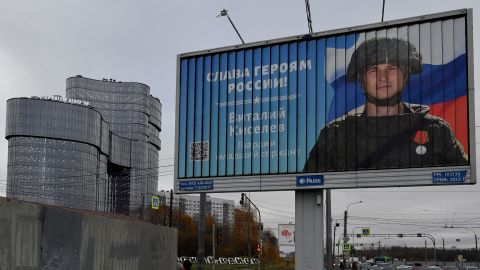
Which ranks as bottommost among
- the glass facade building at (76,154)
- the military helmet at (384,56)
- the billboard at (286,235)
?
the billboard at (286,235)

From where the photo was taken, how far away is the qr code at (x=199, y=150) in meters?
19.4

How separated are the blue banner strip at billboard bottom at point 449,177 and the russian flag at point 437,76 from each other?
62 cm

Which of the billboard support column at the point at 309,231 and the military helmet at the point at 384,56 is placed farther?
the billboard support column at the point at 309,231

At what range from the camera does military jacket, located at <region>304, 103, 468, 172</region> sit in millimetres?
16594

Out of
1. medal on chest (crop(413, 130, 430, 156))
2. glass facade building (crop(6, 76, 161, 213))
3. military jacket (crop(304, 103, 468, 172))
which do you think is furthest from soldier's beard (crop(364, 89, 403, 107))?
glass facade building (crop(6, 76, 161, 213))

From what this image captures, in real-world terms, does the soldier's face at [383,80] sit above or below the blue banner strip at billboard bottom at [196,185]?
above

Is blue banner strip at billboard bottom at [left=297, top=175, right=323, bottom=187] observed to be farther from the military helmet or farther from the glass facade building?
the glass facade building

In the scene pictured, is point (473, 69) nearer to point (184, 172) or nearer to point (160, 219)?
point (184, 172)

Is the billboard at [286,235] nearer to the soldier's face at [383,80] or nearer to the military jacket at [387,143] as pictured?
the military jacket at [387,143]

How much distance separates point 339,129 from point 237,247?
313 ft

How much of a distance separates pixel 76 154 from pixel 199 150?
11991 centimetres

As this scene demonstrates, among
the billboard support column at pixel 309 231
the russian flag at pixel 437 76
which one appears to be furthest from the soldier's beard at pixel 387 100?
the billboard support column at pixel 309 231

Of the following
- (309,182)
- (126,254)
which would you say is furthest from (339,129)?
(126,254)

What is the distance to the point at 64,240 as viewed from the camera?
45.0 feet
